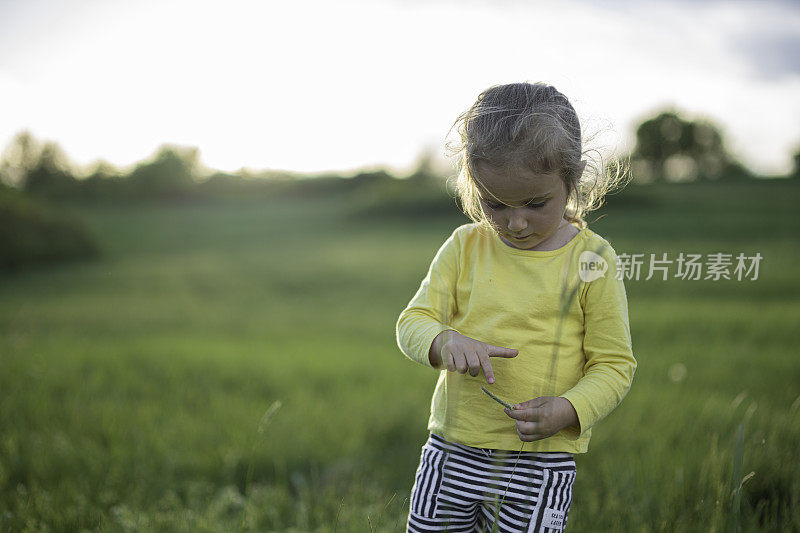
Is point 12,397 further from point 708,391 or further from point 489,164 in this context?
point 708,391

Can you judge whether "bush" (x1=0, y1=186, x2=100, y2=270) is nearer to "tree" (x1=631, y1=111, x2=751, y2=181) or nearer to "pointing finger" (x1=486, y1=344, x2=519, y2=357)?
"pointing finger" (x1=486, y1=344, x2=519, y2=357)

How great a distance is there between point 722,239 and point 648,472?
11.9 meters

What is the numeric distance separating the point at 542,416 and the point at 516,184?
584 millimetres

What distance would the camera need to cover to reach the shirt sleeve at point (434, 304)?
1.55 metres

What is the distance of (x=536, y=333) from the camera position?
1512 millimetres

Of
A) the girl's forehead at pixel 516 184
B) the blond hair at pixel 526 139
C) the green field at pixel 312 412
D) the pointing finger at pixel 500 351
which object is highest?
the blond hair at pixel 526 139

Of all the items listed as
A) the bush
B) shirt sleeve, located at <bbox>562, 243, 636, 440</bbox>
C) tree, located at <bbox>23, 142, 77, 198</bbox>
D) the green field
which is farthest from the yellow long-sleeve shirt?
tree, located at <bbox>23, 142, 77, 198</bbox>

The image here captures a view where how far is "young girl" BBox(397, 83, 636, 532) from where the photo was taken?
4.55 feet

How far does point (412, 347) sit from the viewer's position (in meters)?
1.52

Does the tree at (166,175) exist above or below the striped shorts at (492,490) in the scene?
above

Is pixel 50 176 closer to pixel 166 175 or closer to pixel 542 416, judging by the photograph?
pixel 166 175

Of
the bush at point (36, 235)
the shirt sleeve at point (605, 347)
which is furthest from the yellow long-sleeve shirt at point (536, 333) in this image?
the bush at point (36, 235)

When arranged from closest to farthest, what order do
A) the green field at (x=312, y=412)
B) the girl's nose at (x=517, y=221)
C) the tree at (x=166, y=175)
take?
1. the girl's nose at (x=517, y=221)
2. the green field at (x=312, y=412)
3. the tree at (x=166, y=175)

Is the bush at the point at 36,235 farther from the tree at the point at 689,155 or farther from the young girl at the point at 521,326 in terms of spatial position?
the tree at the point at 689,155
